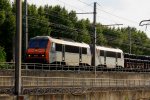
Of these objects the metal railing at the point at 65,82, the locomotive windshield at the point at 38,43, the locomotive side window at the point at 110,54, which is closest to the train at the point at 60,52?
the locomotive windshield at the point at 38,43

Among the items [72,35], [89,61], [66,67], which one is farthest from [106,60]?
[72,35]

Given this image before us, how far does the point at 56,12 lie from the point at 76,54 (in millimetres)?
37566

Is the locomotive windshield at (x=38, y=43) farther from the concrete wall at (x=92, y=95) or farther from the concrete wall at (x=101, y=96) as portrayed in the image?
the concrete wall at (x=101, y=96)

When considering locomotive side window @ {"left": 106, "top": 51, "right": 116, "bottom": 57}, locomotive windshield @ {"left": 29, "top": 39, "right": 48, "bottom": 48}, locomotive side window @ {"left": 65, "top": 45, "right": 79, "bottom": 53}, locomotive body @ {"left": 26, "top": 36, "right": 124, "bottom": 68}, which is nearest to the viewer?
locomotive body @ {"left": 26, "top": 36, "right": 124, "bottom": 68}

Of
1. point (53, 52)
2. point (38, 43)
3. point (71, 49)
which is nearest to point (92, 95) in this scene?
point (53, 52)

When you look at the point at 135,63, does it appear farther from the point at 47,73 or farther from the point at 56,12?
the point at 47,73

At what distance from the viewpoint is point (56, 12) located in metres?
92.8

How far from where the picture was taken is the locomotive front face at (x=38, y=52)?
1986 inches

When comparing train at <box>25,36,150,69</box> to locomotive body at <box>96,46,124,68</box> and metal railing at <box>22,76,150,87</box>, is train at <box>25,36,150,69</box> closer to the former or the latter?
locomotive body at <box>96,46,124,68</box>

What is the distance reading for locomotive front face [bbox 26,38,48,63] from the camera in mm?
50438

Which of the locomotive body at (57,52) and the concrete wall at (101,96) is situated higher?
the locomotive body at (57,52)

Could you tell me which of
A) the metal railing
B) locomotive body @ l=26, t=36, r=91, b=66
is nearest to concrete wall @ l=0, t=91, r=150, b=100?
the metal railing

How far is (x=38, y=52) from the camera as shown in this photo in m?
50.8

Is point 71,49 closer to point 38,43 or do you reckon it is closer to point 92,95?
point 38,43
